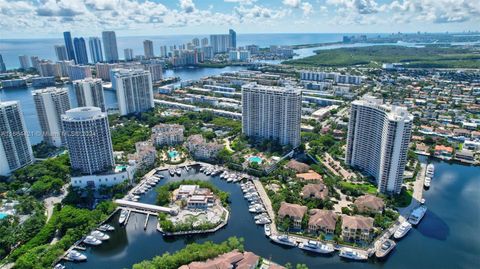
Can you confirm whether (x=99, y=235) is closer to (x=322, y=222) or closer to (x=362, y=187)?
(x=322, y=222)

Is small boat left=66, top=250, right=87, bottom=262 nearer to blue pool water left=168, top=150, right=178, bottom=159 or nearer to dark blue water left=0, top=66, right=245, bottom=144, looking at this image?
blue pool water left=168, top=150, right=178, bottom=159

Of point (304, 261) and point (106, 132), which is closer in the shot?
point (304, 261)

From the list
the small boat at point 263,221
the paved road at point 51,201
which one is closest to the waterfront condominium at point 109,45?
the paved road at point 51,201

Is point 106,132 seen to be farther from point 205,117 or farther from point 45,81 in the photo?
point 45,81

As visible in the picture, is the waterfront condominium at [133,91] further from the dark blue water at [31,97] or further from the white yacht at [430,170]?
the white yacht at [430,170]

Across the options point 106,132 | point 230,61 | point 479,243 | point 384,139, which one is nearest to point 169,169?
point 106,132
